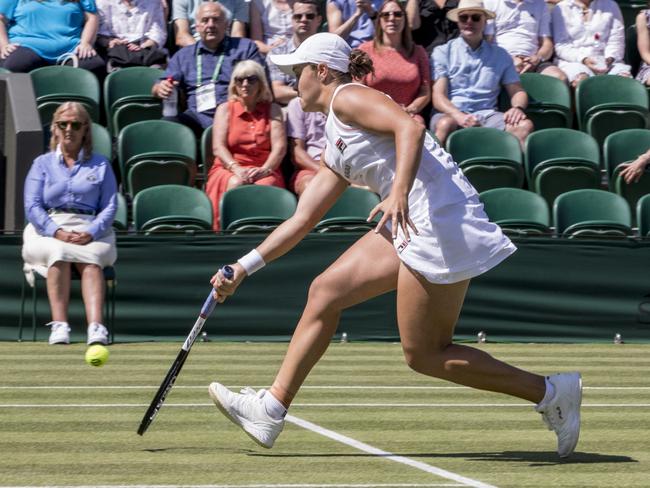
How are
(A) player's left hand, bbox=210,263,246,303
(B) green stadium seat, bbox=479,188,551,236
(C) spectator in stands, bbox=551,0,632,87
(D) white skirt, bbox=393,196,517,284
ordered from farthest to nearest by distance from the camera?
1. (C) spectator in stands, bbox=551,0,632,87
2. (B) green stadium seat, bbox=479,188,551,236
3. (A) player's left hand, bbox=210,263,246,303
4. (D) white skirt, bbox=393,196,517,284

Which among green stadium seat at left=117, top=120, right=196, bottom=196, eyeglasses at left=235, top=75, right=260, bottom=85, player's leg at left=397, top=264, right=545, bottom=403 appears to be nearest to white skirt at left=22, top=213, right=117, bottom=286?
green stadium seat at left=117, top=120, right=196, bottom=196

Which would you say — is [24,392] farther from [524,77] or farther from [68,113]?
[524,77]

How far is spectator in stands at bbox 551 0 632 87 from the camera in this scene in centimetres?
1445

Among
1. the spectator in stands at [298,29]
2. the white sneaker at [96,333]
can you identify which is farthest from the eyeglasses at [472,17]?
the white sneaker at [96,333]

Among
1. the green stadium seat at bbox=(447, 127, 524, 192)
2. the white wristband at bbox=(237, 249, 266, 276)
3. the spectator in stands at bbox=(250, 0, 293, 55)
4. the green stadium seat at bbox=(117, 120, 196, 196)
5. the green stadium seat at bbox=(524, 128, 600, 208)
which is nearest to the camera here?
the white wristband at bbox=(237, 249, 266, 276)

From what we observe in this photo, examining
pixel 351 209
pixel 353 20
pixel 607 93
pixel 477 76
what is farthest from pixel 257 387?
pixel 607 93

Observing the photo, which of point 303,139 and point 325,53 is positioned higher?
point 325,53

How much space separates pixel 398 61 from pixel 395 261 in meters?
7.52

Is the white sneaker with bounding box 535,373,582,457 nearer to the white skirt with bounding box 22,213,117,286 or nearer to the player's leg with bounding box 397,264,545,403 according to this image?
the player's leg with bounding box 397,264,545,403

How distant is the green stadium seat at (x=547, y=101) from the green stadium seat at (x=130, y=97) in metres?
3.66

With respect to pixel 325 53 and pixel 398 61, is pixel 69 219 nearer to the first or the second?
pixel 398 61

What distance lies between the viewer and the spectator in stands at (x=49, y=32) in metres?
13.4

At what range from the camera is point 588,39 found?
14.5m

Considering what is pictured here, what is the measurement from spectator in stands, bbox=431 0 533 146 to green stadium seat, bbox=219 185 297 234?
2.25m
